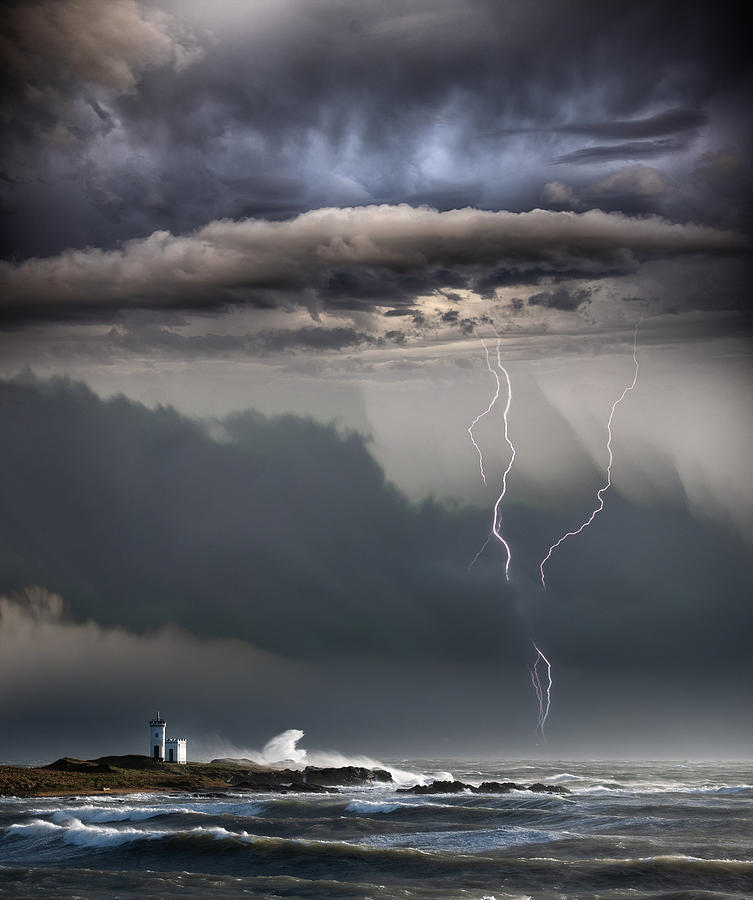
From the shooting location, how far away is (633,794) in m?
61.5

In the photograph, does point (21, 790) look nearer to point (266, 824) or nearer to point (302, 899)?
point (266, 824)

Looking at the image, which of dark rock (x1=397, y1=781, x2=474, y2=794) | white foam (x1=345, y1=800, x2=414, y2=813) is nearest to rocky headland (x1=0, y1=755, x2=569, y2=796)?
dark rock (x1=397, y1=781, x2=474, y2=794)

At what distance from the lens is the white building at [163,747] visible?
297 feet

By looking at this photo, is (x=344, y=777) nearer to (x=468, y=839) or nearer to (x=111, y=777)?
(x=111, y=777)

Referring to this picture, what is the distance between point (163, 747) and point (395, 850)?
62.1 m

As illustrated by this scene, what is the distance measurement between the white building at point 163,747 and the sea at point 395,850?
35.7 meters

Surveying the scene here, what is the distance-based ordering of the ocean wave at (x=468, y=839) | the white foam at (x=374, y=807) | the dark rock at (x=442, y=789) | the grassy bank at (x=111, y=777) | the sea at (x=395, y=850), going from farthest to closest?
the grassy bank at (x=111, y=777) < the dark rock at (x=442, y=789) < the white foam at (x=374, y=807) < the ocean wave at (x=468, y=839) < the sea at (x=395, y=850)

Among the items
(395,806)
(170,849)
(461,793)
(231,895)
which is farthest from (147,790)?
(231,895)

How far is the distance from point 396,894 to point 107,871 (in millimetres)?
9900

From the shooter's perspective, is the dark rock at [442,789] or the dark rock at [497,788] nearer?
the dark rock at [497,788]

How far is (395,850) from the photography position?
110 ft

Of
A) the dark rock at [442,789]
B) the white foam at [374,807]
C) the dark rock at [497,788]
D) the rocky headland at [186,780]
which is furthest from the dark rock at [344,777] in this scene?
the white foam at [374,807]

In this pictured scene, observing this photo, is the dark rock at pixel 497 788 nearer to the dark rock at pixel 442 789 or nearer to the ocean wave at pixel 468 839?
the dark rock at pixel 442 789

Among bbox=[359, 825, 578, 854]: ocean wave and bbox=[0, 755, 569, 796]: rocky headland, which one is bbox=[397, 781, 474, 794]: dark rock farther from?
bbox=[359, 825, 578, 854]: ocean wave
